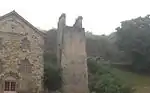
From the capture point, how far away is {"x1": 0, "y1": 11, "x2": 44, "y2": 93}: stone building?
33.3 meters

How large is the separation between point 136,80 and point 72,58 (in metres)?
14.5

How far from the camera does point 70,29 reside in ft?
126

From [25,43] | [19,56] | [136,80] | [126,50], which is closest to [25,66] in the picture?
[19,56]

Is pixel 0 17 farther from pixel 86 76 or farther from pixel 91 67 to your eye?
pixel 91 67

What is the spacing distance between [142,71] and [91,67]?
39.3ft

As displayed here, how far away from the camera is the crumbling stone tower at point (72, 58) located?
1447 inches

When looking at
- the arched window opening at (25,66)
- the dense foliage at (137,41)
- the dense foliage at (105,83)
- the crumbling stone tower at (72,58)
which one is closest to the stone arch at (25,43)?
the arched window opening at (25,66)

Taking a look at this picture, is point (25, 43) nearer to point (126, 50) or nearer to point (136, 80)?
point (136, 80)

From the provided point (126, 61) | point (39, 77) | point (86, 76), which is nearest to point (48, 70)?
point (39, 77)

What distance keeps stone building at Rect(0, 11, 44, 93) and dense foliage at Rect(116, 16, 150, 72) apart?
19.6 metres

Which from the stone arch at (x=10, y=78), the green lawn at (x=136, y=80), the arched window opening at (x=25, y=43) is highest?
the arched window opening at (x=25, y=43)

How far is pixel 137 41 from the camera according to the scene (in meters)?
49.1

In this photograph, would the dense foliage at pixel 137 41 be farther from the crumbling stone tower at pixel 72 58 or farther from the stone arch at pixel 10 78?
the stone arch at pixel 10 78

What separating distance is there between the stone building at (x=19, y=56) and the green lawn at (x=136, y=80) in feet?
48.7
